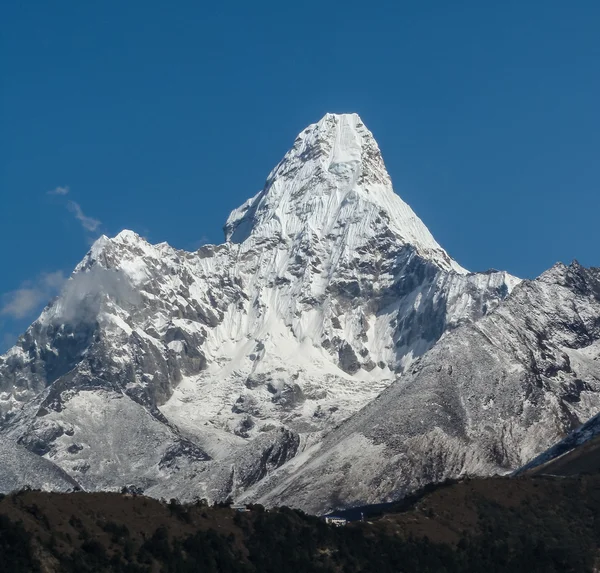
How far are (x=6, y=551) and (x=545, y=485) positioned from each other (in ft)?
240

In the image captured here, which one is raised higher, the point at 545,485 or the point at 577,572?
the point at 545,485

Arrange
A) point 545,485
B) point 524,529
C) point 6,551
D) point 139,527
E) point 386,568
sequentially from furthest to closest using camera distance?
1. point 545,485
2. point 524,529
3. point 386,568
4. point 139,527
5. point 6,551

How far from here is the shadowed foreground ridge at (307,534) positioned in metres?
106

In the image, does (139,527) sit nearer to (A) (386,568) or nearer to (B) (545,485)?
(A) (386,568)

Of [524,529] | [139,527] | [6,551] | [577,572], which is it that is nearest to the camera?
[6,551]

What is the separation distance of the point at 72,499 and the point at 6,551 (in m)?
16.0

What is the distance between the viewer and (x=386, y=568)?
122125 mm

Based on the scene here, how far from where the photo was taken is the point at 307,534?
405 feet

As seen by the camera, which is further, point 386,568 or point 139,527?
point 386,568

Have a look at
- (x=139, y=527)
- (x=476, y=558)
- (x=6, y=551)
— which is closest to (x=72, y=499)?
(x=139, y=527)

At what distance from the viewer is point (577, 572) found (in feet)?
433

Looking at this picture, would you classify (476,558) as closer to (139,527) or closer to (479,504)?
(479,504)

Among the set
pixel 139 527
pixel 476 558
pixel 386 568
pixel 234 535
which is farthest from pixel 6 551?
pixel 476 558

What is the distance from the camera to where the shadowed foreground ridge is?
106m
